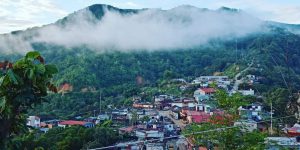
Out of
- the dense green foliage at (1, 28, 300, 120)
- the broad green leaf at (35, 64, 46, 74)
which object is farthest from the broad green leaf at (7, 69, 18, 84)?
the dense green foliage at (1, 28, 300, 120)

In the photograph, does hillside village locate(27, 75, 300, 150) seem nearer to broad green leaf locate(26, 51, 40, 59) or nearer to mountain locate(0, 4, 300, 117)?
mountain locate(0, 4, 300, 117)

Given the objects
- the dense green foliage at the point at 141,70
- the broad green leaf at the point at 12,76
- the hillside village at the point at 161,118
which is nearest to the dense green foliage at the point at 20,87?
the broad green leaf at the point at 12,76

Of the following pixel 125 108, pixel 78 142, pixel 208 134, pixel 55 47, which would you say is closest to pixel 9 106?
pixel 208 134

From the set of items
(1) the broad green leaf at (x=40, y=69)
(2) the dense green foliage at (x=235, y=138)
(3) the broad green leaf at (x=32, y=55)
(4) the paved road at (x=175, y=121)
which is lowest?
(4) the paved road at (x=175, y=121)

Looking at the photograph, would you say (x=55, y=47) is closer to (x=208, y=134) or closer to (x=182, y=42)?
(x=182, y=42)

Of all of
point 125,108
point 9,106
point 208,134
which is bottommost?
point 125,108

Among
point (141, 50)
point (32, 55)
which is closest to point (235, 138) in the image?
point (32, 55)

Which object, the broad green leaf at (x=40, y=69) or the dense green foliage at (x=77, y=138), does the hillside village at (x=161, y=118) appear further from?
the broad green leaf at (x=40, y=69)

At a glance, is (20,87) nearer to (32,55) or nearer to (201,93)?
(32,55)
